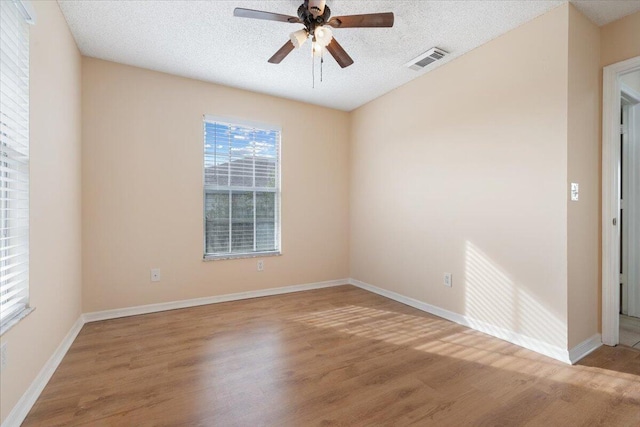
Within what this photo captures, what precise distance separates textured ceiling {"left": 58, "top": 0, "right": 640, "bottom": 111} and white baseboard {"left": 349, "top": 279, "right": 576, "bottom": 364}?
→ 2616 millimetres

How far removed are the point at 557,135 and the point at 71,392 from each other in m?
3.81

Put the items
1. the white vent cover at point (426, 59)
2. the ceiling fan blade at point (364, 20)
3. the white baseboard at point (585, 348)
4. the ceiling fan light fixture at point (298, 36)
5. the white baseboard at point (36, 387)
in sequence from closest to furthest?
the white baseboard at point (36, 387), the ceiling fan blade at point (364, 20), the ceiling fan light fixture at point (298, 36), the white baseboard at point (585, 348), the white vent cover at point (426, 59)

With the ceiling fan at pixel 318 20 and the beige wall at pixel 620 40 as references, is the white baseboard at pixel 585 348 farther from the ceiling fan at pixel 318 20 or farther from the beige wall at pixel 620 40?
the ceiling fan at pixel 318 20

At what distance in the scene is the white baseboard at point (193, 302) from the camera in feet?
10.0

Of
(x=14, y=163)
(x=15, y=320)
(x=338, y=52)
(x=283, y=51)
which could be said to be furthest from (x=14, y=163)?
(x=338, y=52)

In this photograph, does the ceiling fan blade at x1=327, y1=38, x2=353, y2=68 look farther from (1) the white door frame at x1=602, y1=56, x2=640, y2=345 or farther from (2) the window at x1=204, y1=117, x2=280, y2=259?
(1) the white door frame at x1=602, y1=56, x2=640, y2=345

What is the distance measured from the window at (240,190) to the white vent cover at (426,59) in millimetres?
1904

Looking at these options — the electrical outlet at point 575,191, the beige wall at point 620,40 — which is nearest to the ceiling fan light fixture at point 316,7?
the electrical outlet at point 575,191

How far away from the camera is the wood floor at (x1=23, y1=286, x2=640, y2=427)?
1.63 metres

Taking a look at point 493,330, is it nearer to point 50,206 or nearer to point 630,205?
point 630,205

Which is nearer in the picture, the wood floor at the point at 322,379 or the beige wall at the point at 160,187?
the wood floor at the point at 322,379

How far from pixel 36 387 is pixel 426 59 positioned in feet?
13.2

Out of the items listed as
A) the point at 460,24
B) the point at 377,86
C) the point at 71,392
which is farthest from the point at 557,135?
the point at 71,392

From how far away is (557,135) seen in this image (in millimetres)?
2266
